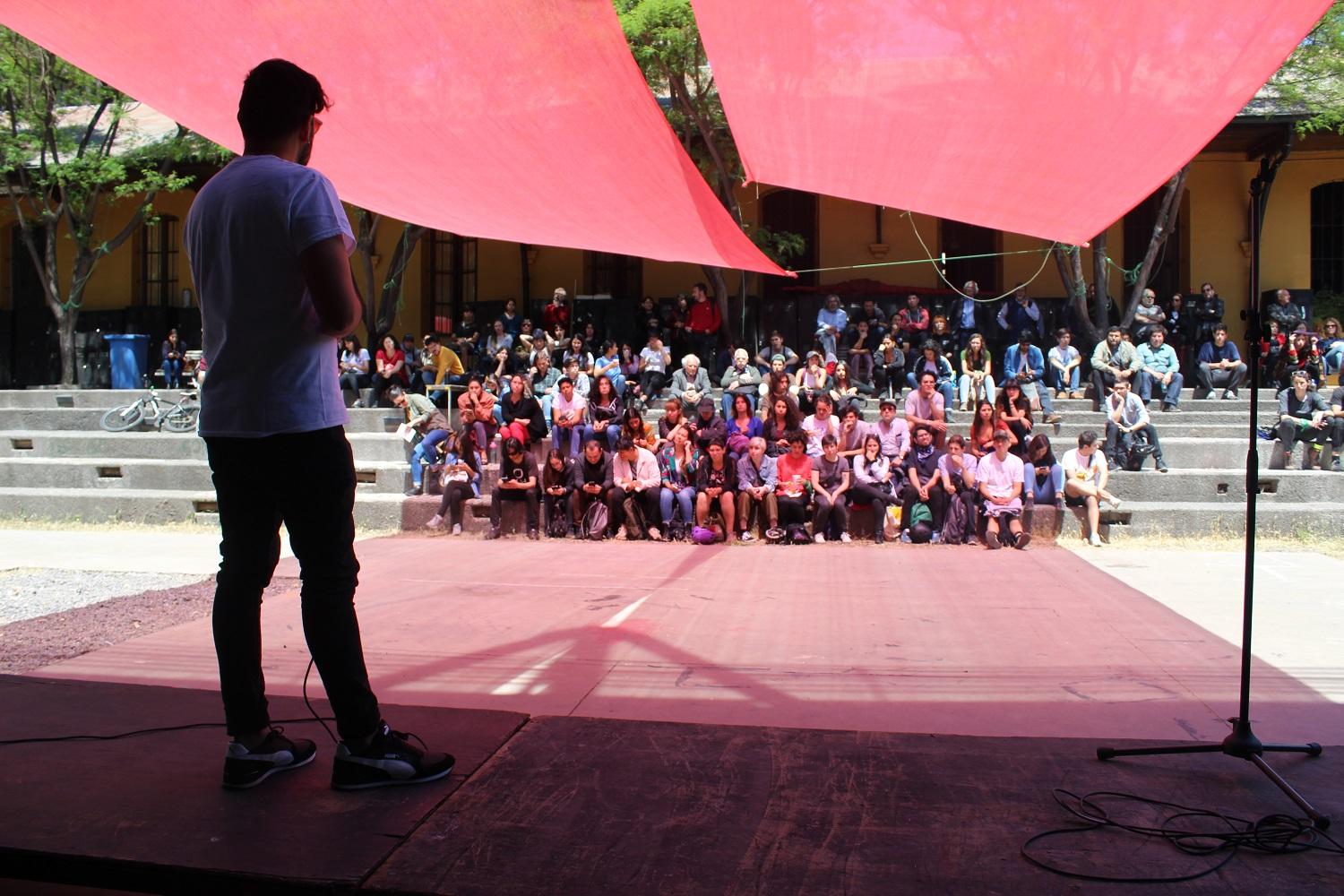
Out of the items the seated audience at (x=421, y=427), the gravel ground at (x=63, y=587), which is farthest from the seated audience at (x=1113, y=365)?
the gravel ground at (x=63, y=587)

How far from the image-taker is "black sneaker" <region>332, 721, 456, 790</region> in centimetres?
260

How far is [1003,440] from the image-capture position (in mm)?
10945

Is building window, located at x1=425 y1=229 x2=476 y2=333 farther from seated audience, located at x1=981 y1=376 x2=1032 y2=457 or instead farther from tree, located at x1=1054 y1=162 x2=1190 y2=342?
seated audience, located at x1=981 y1=376 x2=1032 y2=457

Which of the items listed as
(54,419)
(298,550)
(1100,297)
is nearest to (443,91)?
(298,550)

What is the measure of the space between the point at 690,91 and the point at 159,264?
41.2 feet

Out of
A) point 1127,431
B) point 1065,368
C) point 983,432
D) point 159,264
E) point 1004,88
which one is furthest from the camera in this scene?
point 159,264

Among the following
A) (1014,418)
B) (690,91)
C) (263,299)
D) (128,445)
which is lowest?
(128,445)

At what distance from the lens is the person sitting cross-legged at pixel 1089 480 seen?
10.9 m

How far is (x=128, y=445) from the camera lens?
15.1m

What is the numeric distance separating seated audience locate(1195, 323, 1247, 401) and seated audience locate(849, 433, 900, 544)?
7.04 meters

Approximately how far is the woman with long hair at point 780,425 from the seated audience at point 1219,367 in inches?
299

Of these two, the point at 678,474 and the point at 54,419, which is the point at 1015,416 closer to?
the point at 678,474

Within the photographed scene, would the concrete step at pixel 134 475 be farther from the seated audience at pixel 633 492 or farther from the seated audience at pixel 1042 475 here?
the seated audience at pixel 1042 475

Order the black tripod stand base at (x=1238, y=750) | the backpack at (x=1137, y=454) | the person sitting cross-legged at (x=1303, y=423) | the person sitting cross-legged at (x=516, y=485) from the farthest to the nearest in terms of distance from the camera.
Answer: the person sitting cross-legged at (x=1303, y=423) < the backpack at (x=1137, y=454) < the person sitting cross-legged at (x=516, y=485) < the black tripod stand base at (x=1238, y=750)
